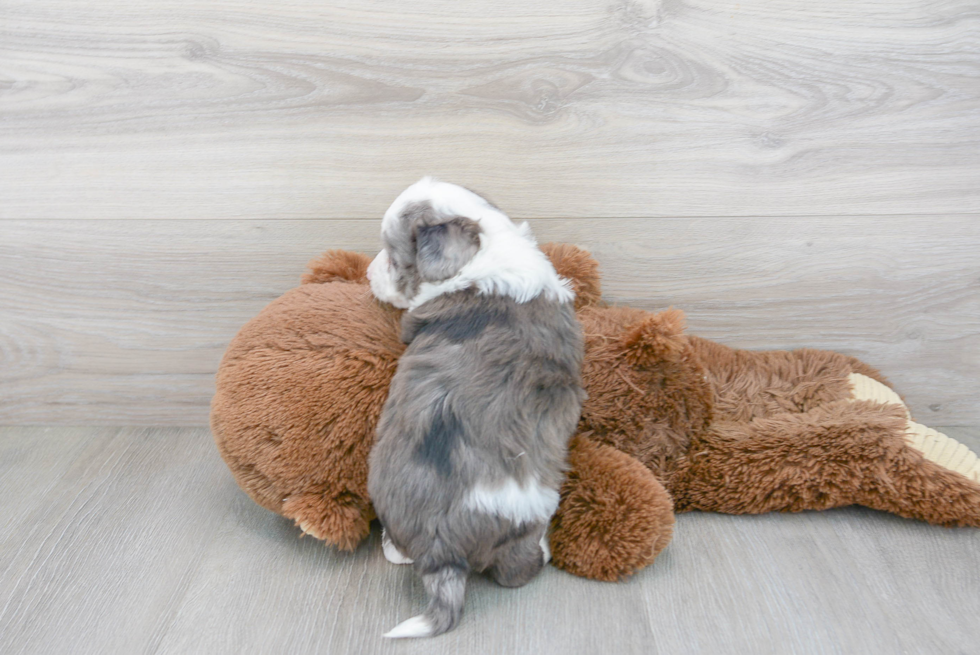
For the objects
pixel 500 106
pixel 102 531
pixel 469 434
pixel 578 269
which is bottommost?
pixel 102 531

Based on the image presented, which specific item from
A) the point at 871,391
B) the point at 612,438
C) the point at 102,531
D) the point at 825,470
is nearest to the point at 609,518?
the point at 612,438

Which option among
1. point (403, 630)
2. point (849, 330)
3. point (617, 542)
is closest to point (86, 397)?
point (403, 630)

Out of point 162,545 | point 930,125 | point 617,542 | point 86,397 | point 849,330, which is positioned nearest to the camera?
point 617,542

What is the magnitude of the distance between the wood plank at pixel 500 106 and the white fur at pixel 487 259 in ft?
1.01

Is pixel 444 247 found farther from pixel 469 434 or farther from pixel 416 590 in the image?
pixel 416 590

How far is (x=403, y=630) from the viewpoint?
1.11 meters

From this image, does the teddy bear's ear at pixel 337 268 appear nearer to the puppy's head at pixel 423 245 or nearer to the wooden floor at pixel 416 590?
the puppy's head at pixel 423 245

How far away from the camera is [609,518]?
1.25 m

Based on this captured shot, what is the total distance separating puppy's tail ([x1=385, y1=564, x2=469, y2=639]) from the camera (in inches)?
44.0

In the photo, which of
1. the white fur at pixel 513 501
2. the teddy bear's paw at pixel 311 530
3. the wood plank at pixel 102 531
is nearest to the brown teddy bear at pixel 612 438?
the teddy bear's paw at pixel 311 530

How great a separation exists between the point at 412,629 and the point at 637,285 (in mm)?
888

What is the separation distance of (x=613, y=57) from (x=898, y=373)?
1.01 meters

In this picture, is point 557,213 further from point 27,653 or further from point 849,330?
point 27,653

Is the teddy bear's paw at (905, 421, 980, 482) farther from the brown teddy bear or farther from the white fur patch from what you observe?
the white fur patch
